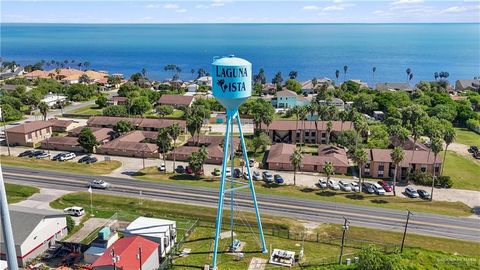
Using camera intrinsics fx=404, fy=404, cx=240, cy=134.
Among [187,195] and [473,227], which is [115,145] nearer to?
[187,195]

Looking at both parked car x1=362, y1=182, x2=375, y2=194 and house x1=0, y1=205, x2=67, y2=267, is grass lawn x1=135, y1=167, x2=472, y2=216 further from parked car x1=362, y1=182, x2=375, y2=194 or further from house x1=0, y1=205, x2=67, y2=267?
house x1=0, y1=205, x2=67, y2=267

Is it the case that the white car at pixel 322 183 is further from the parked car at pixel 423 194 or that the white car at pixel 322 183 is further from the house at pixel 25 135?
the house at pixel 25 135

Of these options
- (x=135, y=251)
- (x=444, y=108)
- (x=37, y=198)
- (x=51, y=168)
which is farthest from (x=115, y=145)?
(x=444, y=108)

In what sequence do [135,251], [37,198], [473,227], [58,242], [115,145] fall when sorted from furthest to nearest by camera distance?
[115,145], [37,198], [473,227], [58,242], [135,251]

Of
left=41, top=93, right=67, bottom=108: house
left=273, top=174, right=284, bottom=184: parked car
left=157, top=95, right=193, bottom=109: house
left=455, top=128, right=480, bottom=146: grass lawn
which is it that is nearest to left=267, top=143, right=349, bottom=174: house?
left=273, top=174, right=284, bottom=184: parked car

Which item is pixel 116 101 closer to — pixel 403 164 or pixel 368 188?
pixel 368 188

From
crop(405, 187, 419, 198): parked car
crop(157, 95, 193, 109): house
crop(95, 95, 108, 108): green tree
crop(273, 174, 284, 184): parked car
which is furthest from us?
crop(95, 95, 108, 108): green tree
